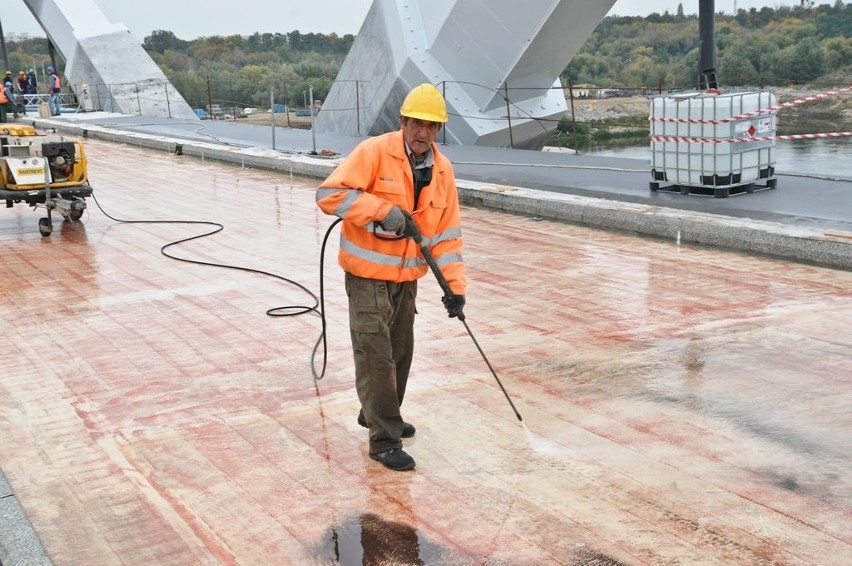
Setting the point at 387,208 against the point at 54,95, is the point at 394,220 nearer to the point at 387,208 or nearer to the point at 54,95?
the point at 387,208

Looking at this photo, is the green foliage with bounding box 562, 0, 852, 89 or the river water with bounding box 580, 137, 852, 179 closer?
the river water with bounding box 580, 137, 852, 179

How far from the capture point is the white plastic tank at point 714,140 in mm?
10750

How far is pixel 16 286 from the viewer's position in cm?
882

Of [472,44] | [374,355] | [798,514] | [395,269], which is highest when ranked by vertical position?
[472,44]

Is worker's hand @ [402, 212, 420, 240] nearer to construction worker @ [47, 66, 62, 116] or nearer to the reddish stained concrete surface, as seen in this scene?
the reddish stained concrete surface

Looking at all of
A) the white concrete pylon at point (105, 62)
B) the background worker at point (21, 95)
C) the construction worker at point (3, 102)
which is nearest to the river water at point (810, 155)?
the construction worker at point (3, 102)

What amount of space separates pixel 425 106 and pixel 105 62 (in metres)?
37.1

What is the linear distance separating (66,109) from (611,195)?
1270 inches

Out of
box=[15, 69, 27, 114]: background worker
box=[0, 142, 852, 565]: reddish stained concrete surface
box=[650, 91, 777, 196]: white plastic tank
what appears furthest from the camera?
box=[15, 69, 27, 114]: background worker

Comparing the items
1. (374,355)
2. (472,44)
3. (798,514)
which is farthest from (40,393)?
(472,44)

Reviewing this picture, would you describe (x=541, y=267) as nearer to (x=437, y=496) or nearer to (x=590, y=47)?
(x=437, y=496)

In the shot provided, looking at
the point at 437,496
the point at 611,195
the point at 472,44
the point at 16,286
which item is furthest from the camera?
the point at 472,44

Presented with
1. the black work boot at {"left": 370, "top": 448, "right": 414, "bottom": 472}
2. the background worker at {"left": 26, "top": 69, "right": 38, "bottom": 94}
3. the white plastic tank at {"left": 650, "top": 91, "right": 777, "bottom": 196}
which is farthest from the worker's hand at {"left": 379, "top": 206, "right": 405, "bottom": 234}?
the background worker at {"left": 26, "top": 69, "right": 38, "bottom": 94}

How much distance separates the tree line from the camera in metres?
26.5
